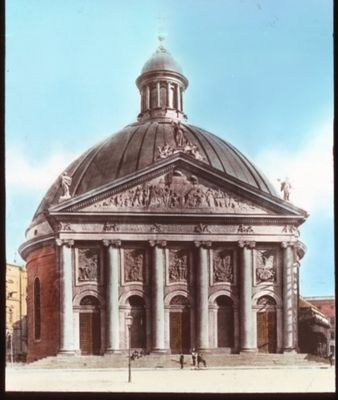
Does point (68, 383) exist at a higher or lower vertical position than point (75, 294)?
lower

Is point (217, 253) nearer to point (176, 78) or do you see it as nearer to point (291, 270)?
point (291, 270)

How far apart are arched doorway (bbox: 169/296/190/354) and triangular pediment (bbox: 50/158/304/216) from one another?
5.00 feet

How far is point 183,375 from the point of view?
10.9 metres

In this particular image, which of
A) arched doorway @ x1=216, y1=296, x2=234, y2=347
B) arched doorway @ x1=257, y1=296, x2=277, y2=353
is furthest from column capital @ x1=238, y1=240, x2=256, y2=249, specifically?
arched doorway @ x1=216, y1=296, x2=234, y2=347

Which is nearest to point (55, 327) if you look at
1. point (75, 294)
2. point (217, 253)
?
point (75, 294)

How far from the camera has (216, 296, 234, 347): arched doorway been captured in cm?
1276

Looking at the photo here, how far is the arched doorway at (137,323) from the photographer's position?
12.6 metres

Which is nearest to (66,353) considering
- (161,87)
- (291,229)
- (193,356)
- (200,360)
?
(193,356)

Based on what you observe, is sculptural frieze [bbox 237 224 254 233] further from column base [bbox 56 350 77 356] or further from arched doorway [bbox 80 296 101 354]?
column base [bbox 56 350 77 356]

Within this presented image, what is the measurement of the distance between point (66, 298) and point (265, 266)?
3.30m

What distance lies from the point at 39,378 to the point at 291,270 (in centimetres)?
440

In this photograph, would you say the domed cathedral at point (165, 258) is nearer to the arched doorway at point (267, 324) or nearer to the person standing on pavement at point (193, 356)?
the arched doorway at point (267, 324)

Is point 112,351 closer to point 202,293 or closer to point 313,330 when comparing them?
point 202,293

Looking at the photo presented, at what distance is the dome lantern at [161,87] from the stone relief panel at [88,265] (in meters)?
2.38
